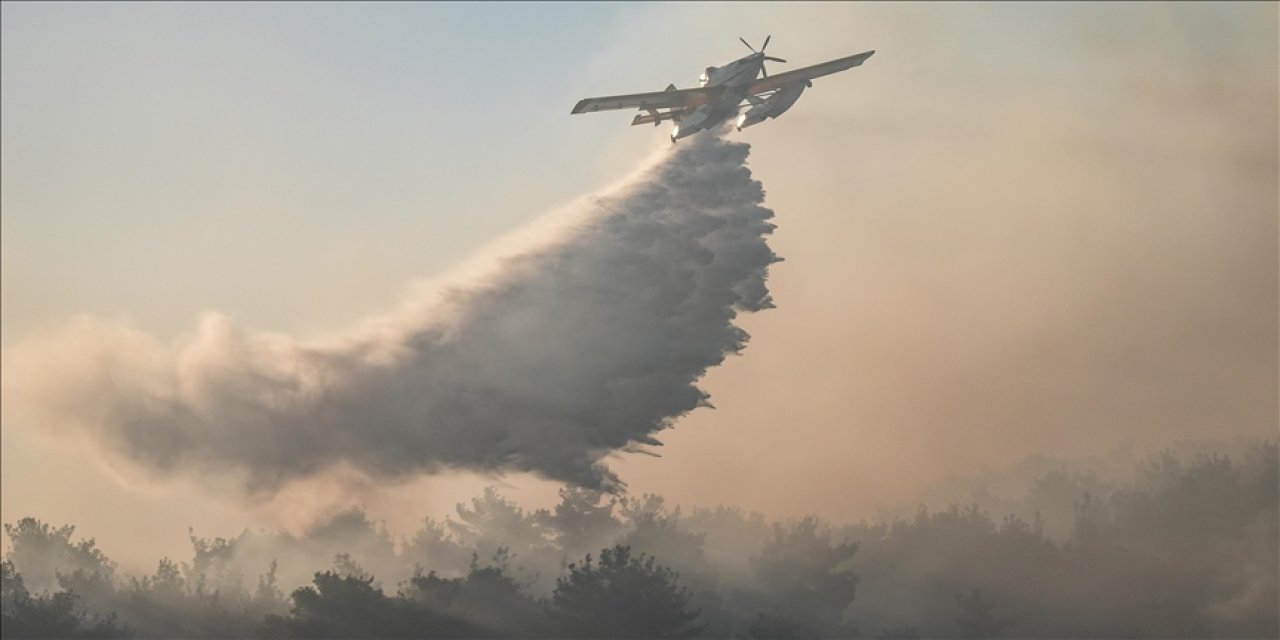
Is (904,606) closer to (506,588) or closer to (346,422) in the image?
(506,588)

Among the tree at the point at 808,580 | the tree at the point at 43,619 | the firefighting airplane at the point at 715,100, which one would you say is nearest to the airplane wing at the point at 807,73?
the firefighting airplane at the point at 715,100

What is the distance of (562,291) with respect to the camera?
61.2m

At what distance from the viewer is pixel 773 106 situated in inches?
2349

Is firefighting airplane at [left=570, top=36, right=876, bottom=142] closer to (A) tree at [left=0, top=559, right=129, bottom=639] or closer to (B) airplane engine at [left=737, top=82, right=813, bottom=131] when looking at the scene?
(B) airplane engine at [left=737, top=82, right=813, bottom=131]

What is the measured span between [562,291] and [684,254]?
572cm

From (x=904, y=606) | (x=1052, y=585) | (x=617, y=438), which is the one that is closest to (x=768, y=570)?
(x=904, y=606)

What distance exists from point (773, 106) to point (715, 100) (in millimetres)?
2506

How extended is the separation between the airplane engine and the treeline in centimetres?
2021

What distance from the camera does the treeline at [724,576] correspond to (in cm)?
6475

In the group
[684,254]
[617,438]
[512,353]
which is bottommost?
[617,438]

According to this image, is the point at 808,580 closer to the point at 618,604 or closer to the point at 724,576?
the point at 724,576

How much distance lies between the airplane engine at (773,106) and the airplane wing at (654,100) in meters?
1.71

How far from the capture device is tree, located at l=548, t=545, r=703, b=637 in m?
63.6

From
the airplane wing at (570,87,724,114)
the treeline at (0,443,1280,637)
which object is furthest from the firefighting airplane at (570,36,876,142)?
the treeline at (0,443,1280,637)
